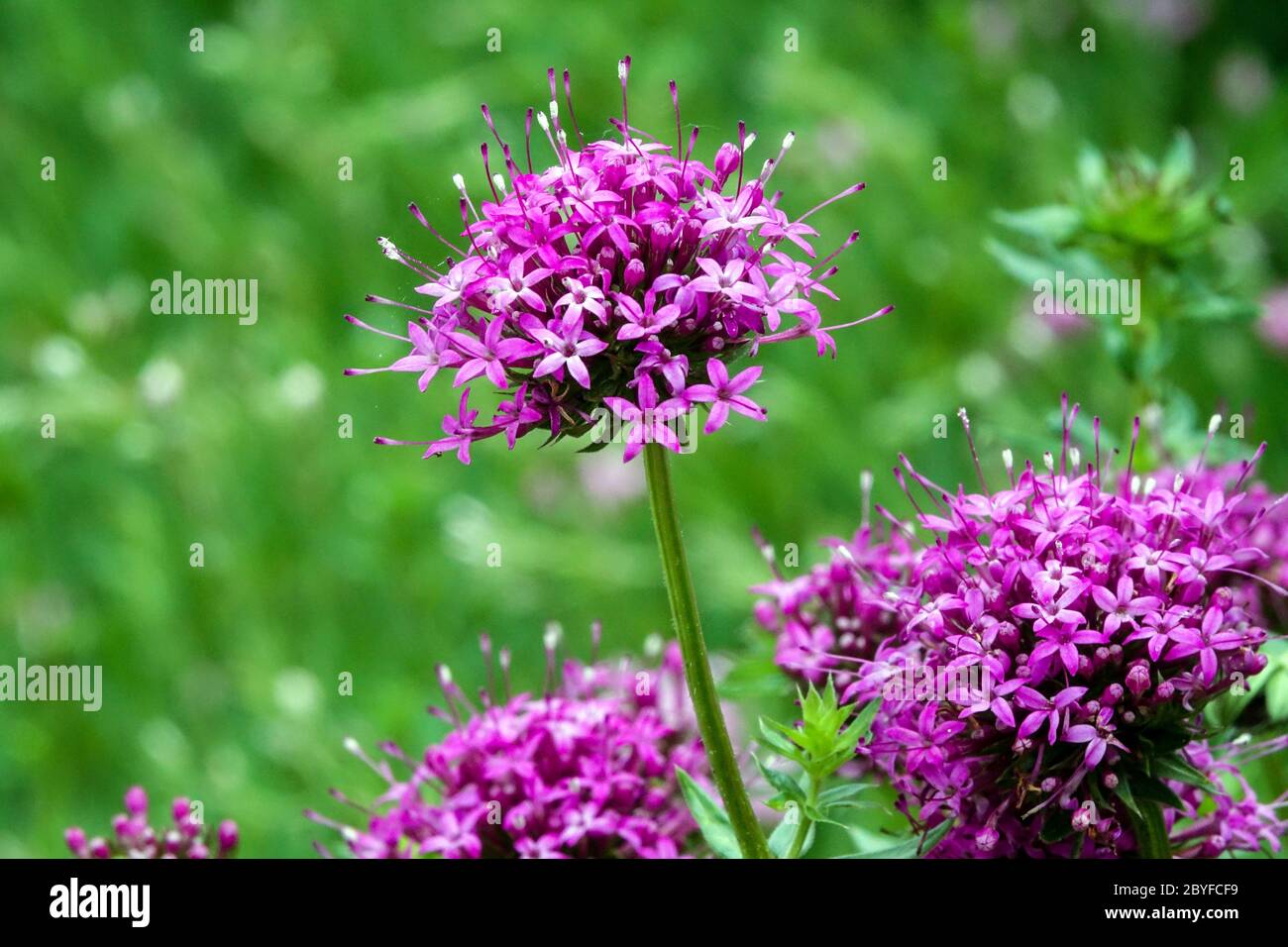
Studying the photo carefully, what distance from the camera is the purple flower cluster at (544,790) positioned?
1.48 m

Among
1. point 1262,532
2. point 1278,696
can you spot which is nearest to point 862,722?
point 1278,696

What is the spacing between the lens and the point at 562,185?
4.31 feet

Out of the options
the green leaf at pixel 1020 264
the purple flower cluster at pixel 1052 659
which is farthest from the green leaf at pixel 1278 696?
the green leaf at pixel 1020 264

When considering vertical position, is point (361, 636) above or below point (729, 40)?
below

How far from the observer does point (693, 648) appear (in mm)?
1302

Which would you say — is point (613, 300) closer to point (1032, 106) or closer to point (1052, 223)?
point (1052, 223)

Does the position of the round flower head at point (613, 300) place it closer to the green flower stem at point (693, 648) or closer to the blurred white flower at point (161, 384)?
the green flower stem at point (693, 648)

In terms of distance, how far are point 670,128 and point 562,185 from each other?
2.78m

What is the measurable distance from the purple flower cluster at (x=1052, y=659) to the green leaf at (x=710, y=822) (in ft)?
0.47

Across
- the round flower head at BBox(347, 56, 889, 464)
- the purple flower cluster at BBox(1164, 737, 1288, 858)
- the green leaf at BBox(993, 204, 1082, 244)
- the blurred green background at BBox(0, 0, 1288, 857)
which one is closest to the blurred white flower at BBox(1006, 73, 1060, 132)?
the blurred green background at BBox(0, 0, 1288, 857)

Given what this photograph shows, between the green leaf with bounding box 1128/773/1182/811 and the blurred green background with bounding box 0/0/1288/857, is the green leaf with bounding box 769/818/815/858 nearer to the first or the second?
the green leaf with bounding box 1128/773/1182/811

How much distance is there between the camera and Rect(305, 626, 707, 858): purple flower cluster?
4.86 feet
